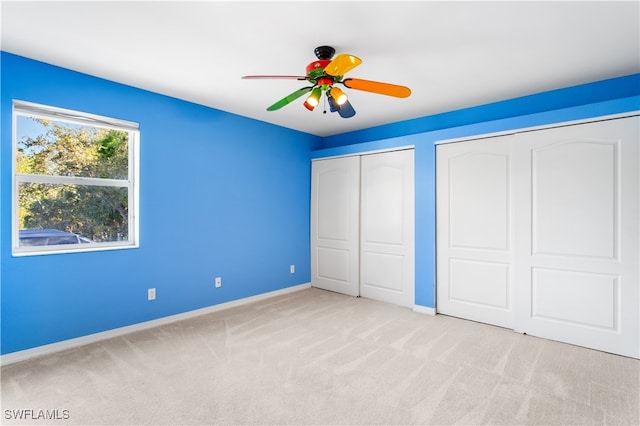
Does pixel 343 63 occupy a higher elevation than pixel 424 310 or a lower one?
higher

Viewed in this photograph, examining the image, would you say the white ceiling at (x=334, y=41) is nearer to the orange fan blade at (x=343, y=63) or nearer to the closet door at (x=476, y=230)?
the orange fan blade at (x=343, y=63)

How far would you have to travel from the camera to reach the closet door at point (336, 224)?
14.8ft

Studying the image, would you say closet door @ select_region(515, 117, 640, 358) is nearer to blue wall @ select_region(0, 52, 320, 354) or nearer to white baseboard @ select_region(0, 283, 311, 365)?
blue wall @ select_region(0, 52, 320, 354)

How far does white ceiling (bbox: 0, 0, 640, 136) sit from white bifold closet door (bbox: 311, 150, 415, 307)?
136 cm

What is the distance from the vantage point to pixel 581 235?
2.84m

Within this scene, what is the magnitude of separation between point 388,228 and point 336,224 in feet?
2.80

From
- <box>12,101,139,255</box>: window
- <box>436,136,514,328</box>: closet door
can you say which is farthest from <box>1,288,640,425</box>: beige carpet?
<box>12,101,139,255</box>: window

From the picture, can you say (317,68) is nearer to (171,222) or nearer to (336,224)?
(171,222)

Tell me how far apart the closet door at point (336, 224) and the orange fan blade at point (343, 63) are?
8.77 feet

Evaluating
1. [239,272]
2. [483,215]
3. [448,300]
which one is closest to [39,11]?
[239,272]

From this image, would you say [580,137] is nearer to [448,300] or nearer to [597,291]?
[597,291]

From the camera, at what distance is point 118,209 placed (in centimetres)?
315

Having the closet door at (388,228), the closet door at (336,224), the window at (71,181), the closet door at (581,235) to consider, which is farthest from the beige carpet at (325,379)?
the closet door at (336,224)

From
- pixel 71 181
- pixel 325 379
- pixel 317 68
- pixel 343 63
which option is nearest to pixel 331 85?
pixel 317 68
